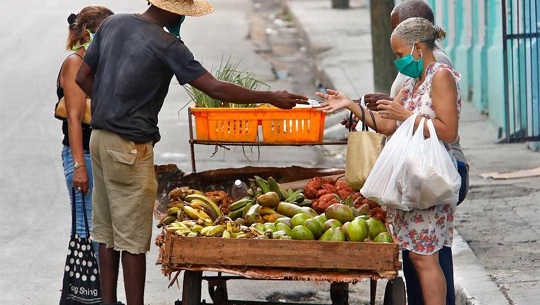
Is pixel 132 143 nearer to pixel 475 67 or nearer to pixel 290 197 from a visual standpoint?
pixel 290 197

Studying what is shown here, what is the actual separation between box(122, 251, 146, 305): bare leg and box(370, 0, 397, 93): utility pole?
311 inches

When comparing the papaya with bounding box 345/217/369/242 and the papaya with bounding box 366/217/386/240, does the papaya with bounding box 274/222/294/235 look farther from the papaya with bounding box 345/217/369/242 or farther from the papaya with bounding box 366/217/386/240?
the papaya with bounding box 366/217/386/240

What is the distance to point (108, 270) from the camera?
610cm

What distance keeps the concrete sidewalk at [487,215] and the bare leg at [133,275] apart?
2.01 metres

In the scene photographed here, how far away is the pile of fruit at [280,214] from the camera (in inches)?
223

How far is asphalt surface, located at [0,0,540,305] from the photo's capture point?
25.0ft

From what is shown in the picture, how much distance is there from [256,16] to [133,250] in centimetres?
2067

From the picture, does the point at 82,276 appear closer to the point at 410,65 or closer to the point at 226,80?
the point at 226,80

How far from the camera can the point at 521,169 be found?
35.4 feet

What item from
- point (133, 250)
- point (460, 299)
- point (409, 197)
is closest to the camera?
point (409, 197)

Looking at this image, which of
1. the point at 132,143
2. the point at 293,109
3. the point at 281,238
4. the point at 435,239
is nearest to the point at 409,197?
the point at 435,239

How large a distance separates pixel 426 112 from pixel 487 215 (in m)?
3.59

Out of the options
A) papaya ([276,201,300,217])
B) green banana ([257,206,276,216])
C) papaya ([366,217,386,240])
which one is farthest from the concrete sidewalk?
green banana ([257,206,276,216])

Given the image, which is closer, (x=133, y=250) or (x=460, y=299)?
(x=133, y=250)
